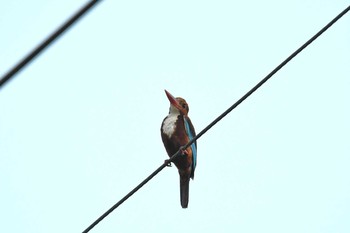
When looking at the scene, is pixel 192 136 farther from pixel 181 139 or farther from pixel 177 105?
pixel 177 105

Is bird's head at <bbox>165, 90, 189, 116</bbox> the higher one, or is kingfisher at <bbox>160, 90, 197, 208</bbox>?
bird's head at <bbox>165, 90, 189, 116</bbox>

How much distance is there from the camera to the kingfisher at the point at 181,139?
5.57 m

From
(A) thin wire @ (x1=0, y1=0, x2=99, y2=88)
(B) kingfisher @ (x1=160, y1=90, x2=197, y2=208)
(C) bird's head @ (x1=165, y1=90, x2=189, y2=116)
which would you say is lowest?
(A) thin wire @ (x1=0, y1=0, x2=99, y2=88)

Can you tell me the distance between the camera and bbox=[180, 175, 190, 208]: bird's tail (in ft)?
19.1

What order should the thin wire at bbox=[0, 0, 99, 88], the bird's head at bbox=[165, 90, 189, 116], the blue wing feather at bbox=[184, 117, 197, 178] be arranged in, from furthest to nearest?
1. the bird's head at bbox=[165, 90, 189, 116]
2. the blue wing feather at bbox=[184, 117, 197, 178]
3. the thin wire at bbox=[0, 0, 99, 88]

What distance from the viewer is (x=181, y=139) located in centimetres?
559

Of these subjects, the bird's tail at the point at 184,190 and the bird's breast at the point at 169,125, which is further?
the bird's tail at the point at 184,190

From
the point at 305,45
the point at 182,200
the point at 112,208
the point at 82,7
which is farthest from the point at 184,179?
the point at 82,7

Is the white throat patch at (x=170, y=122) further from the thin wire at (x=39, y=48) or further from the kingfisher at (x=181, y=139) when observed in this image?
the thin wire at (x=39, y=48)

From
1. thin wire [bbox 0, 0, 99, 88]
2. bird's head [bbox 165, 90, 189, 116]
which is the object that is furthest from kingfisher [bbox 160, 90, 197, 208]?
thin wire [bbox 0, 0, 99, 88]

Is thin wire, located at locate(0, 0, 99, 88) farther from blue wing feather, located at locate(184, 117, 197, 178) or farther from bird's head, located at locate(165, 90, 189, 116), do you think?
bird's head, located at locate(165, 90, 189, 116)

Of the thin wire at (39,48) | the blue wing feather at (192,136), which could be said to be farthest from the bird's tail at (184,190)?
the thin wire at (39,48)

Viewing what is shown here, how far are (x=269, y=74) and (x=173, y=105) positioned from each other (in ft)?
10.8

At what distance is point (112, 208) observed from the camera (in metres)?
2.83
